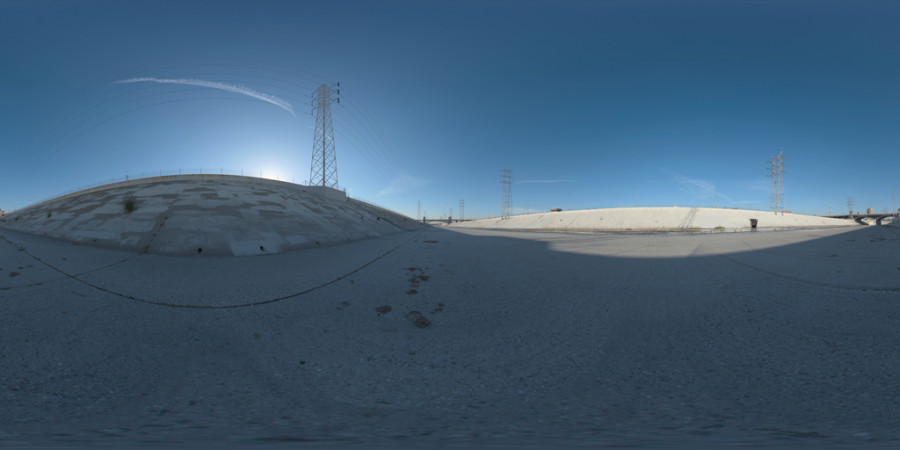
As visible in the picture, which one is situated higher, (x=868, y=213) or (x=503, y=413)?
(x=868, y=213)

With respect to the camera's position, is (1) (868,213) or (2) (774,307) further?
(1) (868,213)

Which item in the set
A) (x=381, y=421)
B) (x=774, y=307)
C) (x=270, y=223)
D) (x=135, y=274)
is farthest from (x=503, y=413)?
(x=270, y=223)

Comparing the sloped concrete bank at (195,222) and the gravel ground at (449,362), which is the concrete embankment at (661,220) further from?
the gravel ground at (449,362)

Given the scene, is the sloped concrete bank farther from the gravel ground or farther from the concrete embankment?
the concrete embankment

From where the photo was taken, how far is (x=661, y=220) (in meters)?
45.7

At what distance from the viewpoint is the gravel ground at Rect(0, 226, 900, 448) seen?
2400 mm

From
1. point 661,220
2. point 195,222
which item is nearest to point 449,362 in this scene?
point 195,222

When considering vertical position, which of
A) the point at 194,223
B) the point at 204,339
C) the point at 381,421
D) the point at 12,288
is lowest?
the point at 381,421

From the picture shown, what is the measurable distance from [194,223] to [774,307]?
1432 centimetres

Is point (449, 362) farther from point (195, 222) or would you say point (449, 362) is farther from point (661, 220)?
point (661, 220)

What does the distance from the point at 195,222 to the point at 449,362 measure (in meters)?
10.8

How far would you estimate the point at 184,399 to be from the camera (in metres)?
2.62

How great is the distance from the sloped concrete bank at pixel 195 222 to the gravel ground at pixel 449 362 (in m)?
3.13

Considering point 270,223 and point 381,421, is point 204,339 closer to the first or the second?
point 381,421
